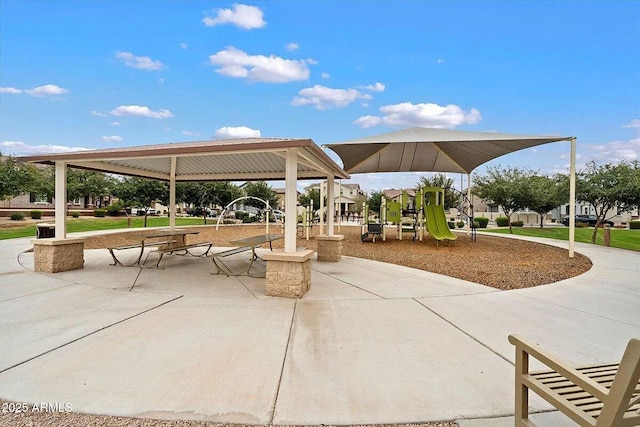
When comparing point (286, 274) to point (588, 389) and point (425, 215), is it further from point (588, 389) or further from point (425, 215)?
point (425, 215)

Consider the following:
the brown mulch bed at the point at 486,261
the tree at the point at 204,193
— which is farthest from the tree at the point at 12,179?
the brown mulch bed at the point at 486,261

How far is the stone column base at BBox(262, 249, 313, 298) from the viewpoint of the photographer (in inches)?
230

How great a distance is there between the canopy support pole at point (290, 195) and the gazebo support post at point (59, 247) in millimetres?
5846

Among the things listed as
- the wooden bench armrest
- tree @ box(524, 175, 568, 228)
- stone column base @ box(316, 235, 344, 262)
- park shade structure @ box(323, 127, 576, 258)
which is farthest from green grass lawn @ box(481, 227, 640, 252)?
the wooden bench armrest

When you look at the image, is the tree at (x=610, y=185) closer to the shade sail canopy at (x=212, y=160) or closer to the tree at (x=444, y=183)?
the shade sail canopy at (x=212, y=160)

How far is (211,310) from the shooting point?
5.15 meters

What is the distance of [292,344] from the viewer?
12.8 ft

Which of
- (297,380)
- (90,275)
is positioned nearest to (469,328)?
(297,380)

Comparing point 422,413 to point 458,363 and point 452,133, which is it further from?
point 452,133

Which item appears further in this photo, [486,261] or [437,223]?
[437,223]

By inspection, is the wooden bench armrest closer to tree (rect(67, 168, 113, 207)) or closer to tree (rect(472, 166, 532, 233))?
tree (rect(472, 166, 532, 233))

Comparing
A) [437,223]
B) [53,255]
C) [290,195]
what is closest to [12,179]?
[53,255]

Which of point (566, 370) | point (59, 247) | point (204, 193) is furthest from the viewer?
point (204, 193)

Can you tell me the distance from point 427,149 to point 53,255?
13.6 meters
